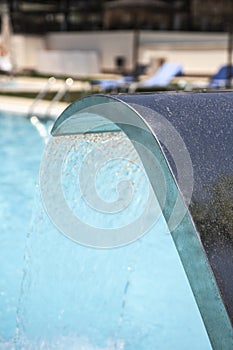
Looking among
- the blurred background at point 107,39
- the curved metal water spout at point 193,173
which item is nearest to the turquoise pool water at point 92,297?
the curved metal water spout at point 193,173

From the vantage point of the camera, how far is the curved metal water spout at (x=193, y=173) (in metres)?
1.79

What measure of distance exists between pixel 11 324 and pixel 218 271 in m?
2.21

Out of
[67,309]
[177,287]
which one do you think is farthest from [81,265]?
[177,287]

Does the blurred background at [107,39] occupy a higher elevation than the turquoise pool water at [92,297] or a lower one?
lower

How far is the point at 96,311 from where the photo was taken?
12.2ft

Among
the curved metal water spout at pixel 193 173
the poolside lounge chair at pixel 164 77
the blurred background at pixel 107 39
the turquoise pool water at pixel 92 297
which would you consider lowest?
the blurred background at pixel 107 39

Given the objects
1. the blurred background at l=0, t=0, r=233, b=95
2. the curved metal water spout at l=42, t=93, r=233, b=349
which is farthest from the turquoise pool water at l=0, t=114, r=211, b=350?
the blurred background at l=0, t=0, r=233, b=95

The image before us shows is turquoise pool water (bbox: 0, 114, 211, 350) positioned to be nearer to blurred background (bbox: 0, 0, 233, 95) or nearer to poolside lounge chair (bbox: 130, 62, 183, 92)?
poolside lounge chair (bbox: 130, 62, 183, 92)

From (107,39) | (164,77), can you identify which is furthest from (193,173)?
(107,39)

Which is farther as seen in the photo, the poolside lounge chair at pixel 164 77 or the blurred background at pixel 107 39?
the blurred background at pixel 107 39

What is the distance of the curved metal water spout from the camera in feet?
5.86

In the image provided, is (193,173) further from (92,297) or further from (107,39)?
(107,39)

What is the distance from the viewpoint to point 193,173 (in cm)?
183

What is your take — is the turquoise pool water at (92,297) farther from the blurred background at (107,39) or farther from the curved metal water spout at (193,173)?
the blurred background at (107,39)
